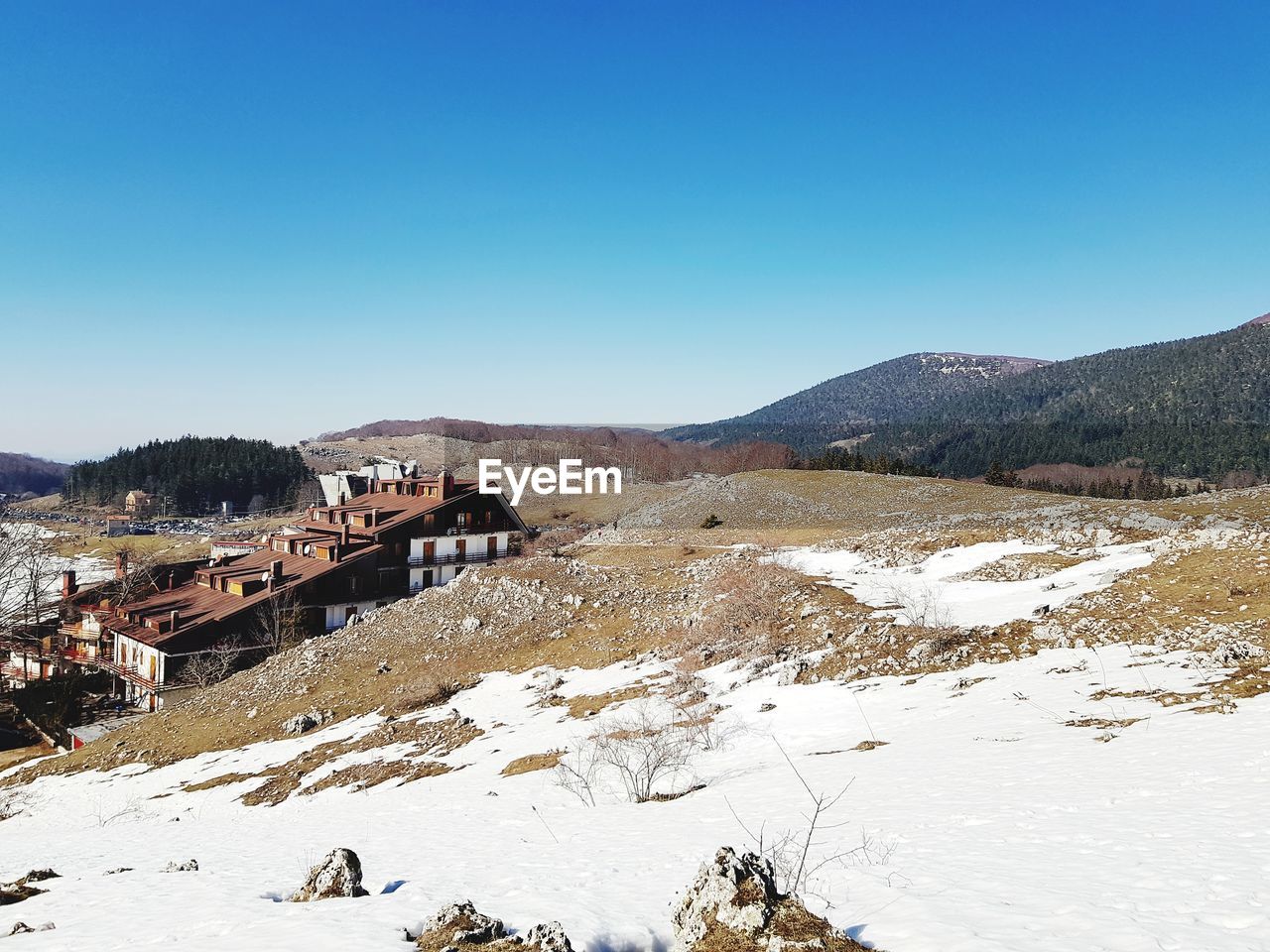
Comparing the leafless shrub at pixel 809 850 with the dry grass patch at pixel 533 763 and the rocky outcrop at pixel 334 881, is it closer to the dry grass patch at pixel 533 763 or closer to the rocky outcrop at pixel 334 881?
the rocky outcrop at pixel 334 881

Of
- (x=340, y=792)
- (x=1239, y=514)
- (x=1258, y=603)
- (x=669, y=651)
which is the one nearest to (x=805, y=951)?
(x=340, y=792)

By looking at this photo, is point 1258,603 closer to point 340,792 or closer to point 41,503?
Result: point 340,792

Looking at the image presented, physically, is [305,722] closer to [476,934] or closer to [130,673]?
[130,673]

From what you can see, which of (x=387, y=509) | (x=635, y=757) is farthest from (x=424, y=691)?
(x=387, y=509)

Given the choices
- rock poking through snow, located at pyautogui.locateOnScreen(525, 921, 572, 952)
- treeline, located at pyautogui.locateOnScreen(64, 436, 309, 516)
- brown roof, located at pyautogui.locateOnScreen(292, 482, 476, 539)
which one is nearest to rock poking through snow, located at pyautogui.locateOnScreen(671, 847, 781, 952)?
rock poking through snow, located at pyautogui.locateOnScreen(525, 921, 572, 952)

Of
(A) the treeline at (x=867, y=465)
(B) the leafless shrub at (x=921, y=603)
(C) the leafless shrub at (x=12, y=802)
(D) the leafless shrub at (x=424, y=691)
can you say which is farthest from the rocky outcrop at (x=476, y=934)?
(A) the treeline at (x=867, y=465)
